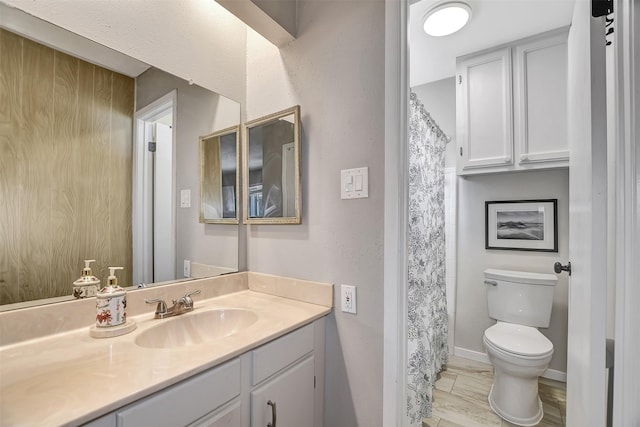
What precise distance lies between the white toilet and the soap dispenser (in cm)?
206

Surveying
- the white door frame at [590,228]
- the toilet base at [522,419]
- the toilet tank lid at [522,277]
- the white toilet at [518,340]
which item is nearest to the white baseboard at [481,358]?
the white toilet at [518,340]

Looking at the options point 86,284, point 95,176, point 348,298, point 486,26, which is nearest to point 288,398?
point 348,298

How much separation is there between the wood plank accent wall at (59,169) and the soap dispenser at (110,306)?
0.47 feet

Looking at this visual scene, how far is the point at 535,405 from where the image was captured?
1798 mm

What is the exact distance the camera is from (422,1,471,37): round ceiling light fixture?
182 cm

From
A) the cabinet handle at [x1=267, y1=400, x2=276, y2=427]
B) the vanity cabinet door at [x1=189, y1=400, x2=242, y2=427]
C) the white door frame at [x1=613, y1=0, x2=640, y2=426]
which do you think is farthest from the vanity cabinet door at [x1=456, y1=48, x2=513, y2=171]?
the vanity cabinet door at [x1=189, y1=400, x2=242, y2=427]

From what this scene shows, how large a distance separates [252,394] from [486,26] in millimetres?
2641

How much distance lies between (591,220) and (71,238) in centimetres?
178

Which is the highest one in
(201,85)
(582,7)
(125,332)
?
(582,7)

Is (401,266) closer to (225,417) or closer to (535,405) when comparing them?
(225,417)

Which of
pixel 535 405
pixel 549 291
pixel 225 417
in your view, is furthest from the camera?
pixel 549 291

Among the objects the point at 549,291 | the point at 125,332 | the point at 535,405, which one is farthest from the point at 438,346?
the point at 125,332

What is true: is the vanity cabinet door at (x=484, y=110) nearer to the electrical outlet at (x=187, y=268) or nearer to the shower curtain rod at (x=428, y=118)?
the shower curtain rod at (x=428, y=118)

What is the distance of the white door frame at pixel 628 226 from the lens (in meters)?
0.83
